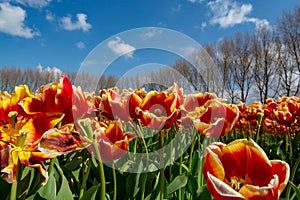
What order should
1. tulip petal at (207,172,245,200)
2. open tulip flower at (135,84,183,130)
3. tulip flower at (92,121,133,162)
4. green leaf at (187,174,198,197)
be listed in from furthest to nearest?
green leaf at (187,174,198,197) → open tulip flower at (135,84,183,130) → tulip flower at (92,121,133,162) → tulip petal at (207,172,245,200)

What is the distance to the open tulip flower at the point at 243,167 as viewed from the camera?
1.87 feet

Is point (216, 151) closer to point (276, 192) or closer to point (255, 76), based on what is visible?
point (276, 192)

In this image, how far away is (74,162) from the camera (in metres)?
1.27

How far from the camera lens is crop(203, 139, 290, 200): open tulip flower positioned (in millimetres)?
570

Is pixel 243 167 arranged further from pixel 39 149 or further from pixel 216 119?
pixel 216 119

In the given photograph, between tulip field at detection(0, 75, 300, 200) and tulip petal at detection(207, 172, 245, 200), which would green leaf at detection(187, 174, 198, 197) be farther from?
tulip petal at detection(207, 172, 245, 200)

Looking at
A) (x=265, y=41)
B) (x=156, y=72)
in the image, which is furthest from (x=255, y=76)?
(x=156, y=72)

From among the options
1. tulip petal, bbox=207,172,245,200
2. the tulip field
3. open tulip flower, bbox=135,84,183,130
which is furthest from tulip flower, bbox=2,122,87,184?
open tulip flower, bbox=135,84,183,130

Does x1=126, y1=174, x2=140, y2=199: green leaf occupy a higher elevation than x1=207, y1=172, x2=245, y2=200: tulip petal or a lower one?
lower

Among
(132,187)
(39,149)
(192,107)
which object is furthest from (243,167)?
(192,107)

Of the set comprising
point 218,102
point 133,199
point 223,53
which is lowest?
point 133,199

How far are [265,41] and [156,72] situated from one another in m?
27.9

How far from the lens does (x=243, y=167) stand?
0.63 m

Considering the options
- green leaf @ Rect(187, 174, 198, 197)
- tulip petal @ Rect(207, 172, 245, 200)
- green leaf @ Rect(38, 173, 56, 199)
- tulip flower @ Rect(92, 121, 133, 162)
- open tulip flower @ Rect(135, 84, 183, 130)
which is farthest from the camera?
green leaf @ Rect(187, 174, 198, 197)
